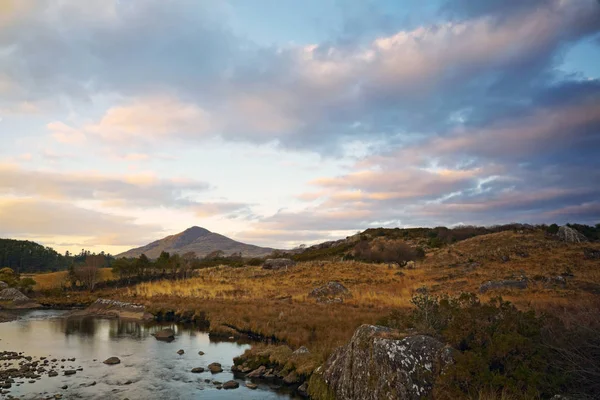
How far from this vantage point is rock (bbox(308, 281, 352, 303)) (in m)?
35.7

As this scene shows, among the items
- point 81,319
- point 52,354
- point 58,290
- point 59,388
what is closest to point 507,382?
point 59,388

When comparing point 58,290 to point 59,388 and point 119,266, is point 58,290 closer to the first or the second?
point 119,266

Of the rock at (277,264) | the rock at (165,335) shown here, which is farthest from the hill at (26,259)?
the rock at (165,335)

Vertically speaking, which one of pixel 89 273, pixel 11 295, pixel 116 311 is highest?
pixel 89 273

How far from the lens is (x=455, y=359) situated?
39.1 feet

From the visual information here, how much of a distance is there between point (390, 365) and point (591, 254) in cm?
4041

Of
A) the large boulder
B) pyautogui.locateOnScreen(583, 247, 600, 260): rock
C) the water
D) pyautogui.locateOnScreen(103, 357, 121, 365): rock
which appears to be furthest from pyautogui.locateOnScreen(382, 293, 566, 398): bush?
pyautogui.locateOnScreen(583, 247, 600, 260): rock

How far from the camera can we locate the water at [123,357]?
58.1 feet

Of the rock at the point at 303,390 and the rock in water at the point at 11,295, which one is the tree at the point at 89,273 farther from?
the rock at the point at 303,390

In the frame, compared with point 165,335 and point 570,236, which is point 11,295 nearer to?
point 165,335

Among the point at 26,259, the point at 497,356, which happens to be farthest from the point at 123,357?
the point at 26,259

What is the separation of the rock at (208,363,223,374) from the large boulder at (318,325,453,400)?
8.75 m

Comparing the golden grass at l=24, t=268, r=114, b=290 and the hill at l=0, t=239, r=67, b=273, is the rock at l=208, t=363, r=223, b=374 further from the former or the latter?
the hill at l=0, t=239, r=67, b=273

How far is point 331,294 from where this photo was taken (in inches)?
1484
